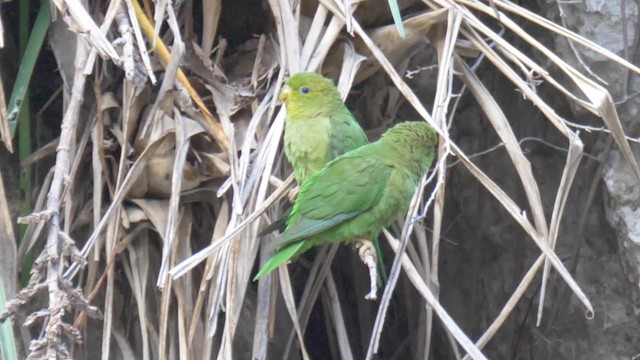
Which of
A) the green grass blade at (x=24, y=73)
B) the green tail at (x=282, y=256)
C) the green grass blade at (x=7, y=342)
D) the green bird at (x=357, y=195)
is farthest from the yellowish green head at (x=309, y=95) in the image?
the green grass blade at (x=7, y=342)

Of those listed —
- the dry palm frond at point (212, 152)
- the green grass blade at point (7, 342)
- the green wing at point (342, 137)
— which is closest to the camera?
the green grass blade at point (7, 342)

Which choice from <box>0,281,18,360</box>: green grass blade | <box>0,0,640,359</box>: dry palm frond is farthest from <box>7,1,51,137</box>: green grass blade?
<box>0,281,18,360</box>: green grass blade

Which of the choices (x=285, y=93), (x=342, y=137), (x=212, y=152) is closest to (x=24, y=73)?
(x=212, y=152)

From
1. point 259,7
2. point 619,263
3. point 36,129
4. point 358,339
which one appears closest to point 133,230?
point 36,129

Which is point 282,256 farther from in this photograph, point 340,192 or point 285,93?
point 285,93

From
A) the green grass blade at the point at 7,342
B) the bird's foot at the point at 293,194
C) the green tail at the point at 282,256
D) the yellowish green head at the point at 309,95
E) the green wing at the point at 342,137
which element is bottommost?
the green grass blade at the point at 7,342

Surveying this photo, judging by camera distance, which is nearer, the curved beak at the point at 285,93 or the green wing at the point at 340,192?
the green wing at the point at 340,192

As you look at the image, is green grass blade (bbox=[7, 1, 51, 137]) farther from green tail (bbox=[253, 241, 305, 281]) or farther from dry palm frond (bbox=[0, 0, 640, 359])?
green tail (bbox=[253, 241, 305, 281])

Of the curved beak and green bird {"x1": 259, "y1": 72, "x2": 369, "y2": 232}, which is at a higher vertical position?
the curved beak

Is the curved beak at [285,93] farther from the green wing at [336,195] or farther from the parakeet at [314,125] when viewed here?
the green wing at [336,195]
